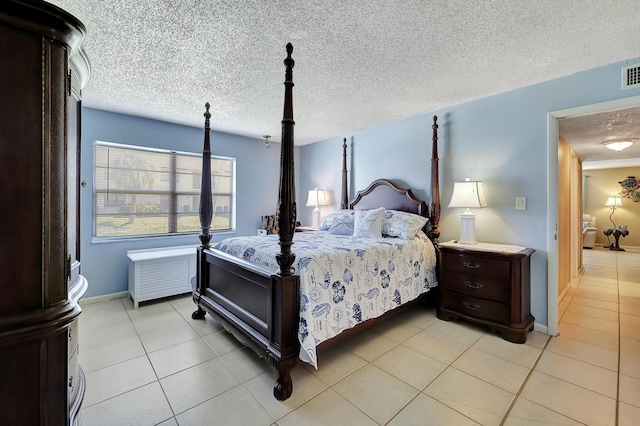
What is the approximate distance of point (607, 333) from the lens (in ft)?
8.46

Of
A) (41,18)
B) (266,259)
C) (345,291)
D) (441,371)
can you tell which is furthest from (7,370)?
(441,371)

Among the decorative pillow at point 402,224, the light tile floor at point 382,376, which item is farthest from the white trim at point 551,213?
the decorative pillow at point 402,224

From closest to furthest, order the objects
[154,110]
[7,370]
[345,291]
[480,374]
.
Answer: [7,370] < [480,374] < [345,291] < [154,110]

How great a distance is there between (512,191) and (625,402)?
5.94ft

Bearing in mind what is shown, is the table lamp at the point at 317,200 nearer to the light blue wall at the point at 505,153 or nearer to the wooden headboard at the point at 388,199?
the wooden headboard at the point at 388,199

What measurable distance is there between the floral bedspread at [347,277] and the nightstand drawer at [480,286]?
10.4 inches

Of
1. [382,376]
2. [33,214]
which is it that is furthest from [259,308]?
[33,214]

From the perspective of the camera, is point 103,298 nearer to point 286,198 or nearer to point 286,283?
point 286,283

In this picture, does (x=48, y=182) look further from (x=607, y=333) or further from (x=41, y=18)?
(x=607, y=333)

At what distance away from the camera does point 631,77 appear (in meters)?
2.25

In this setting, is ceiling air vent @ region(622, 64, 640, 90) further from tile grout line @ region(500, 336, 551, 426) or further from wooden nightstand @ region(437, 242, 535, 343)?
tile grout line @ region(500, 336, 551, 426)

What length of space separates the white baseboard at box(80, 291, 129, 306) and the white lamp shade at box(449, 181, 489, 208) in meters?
4.17

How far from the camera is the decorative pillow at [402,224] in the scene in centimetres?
308

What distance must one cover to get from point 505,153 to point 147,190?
4456 millimetres
